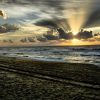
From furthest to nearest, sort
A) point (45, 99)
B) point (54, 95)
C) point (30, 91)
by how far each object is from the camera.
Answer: point (30, 91) → point (54, 95) → point (45, 99)

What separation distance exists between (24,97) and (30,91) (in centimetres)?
154

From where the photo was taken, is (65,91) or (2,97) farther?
(65,91)

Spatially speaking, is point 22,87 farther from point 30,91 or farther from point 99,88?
point 99,88

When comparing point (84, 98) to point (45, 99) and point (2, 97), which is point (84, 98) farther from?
point (2, 97)

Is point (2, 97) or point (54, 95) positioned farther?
point (54, 95)

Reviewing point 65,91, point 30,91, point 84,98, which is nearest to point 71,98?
point 84,98

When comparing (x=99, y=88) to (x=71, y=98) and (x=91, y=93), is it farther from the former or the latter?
(x=71, y=98)

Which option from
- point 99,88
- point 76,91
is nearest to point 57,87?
point 76,91

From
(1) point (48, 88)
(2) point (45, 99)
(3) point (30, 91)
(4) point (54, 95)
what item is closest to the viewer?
(2) point (45, 99)

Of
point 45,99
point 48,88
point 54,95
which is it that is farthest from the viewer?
point 48,88

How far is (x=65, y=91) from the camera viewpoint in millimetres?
13680

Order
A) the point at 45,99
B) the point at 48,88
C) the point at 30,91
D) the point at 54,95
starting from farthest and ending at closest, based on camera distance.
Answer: the point at 48,88, the point at 30,91, the point at 54,95, the point at 45,99

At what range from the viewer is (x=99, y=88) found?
48.0ft

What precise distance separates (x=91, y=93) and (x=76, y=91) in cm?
91
